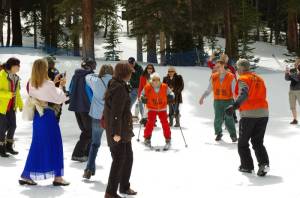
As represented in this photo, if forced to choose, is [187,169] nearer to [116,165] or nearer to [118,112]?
[116,165]

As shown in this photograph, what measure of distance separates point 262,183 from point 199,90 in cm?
1301

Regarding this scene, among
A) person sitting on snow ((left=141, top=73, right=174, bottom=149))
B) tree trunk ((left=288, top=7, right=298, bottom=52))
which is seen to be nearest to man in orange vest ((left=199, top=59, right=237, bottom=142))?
person sitting on snow ((left=141, top=73, right=174, bottom=149))

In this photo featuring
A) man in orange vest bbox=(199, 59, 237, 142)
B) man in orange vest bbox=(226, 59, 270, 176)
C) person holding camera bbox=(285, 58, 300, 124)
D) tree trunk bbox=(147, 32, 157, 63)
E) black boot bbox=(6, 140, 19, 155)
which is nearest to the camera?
man in orange vest bbox=(226, 59, 270, 176)

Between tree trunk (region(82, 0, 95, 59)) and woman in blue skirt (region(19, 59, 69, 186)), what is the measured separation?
1806cm

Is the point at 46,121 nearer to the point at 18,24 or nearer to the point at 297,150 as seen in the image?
the point at 297,150

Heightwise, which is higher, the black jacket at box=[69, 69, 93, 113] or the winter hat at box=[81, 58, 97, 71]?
the winter hat at box=[81, 58, 97, 71]

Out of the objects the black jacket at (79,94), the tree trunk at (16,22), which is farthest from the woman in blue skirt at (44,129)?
the tree trunk at (16,22)

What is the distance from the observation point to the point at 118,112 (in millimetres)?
6320

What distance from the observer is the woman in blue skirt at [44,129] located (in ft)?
23.8

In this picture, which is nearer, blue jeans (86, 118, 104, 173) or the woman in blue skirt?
the woman in blue skirt

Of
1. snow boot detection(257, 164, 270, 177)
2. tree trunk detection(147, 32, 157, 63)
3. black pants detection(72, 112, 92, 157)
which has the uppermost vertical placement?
tree trunk detection(147, 32, 157, 63)

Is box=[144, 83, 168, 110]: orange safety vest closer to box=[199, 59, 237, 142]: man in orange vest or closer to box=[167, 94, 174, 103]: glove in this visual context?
box=[167, 94, 174, 103]: glove

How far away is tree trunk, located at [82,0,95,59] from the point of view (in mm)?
24906

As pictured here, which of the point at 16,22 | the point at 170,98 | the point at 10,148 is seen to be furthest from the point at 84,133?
the point at 16,22
